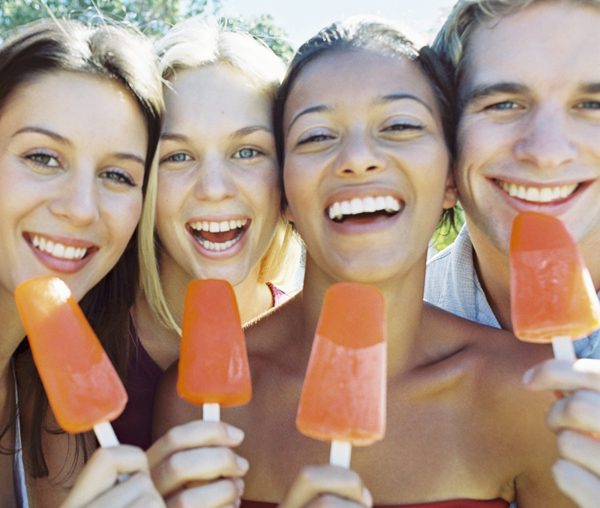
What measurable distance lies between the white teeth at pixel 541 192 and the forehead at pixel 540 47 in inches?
16.5

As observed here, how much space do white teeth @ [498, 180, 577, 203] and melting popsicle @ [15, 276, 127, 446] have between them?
176 centimetres

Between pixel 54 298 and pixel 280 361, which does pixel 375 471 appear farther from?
pixel 54 298

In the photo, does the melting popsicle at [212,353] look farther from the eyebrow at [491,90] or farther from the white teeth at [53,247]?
the eyebrow at [491,90]

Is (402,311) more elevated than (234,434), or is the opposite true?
(402,311)

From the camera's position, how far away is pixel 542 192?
2951mm

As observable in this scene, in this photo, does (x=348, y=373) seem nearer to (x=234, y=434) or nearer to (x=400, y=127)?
(x=234, y=434)

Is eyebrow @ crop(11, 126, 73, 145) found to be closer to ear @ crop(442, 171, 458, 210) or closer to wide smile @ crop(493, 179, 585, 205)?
ear @ crop(442, 171, 458, 210)

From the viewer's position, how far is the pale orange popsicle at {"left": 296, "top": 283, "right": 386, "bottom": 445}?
205 centimetres

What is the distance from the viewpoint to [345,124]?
9.58 ft

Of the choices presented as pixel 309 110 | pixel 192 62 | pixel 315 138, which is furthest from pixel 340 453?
pixel 192 62

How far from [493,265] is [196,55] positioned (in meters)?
1.73

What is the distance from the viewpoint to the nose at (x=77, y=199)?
272 cm

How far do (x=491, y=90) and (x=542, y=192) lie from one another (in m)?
0.47

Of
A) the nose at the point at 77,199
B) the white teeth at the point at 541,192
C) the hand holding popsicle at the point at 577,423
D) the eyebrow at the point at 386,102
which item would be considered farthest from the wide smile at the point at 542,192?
the nose at the point at 77,199
